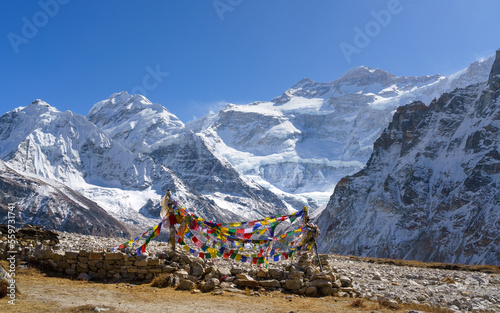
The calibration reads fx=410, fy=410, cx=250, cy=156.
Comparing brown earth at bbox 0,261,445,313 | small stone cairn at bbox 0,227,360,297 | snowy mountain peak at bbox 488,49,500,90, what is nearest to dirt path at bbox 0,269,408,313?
brown earth at bbox 0,261,445,313

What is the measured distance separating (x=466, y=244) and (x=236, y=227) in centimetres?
10034

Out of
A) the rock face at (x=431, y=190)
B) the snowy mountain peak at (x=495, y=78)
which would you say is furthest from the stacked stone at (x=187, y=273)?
the snowy mountain peak at (x=495, y=78)

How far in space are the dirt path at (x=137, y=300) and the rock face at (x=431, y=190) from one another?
94405 mm

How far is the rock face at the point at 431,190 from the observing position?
353ft

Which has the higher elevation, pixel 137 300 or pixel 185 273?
pixel 185 273

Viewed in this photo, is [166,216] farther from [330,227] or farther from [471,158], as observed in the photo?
[330,227]

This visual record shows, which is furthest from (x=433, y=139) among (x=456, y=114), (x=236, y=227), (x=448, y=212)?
(x=236, y=227)

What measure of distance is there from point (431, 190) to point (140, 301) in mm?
133236

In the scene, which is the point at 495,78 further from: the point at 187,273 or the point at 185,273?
the point at 185,273

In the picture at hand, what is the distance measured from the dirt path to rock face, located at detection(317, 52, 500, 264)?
9440cm

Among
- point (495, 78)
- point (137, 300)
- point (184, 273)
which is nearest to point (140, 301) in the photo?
point (137, 300)

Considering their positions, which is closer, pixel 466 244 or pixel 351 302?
pixel 351 302

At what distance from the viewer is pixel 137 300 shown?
44.6ft

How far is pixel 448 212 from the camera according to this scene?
11856 centimetres
